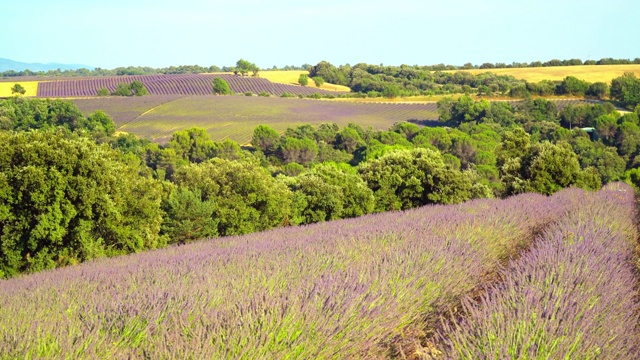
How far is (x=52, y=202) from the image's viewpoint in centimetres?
1591

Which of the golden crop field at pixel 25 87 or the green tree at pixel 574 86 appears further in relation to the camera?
the golden crop field at pixel 25 87

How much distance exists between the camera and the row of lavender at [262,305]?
11.4ft

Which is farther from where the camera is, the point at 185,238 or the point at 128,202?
the point at 185,238

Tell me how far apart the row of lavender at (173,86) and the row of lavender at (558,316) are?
103638 millimetres

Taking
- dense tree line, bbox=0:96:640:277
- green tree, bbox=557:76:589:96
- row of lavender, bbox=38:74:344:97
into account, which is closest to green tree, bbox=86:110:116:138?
dense tree line, bbox=0:96:640:277

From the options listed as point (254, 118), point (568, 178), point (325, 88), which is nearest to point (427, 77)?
point (325, 88)

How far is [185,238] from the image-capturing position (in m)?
21.4

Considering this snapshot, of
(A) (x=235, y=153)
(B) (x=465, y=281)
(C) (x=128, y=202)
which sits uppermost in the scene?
(B) (x=465, y=281)

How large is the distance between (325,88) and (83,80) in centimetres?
4721

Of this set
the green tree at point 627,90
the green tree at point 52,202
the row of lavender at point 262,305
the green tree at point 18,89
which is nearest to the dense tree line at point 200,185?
the green tree at point 52,202

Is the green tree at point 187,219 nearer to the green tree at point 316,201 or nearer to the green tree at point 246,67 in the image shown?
the green tree at point 316,201

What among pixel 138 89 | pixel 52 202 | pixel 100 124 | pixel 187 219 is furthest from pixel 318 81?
pixel 52 202

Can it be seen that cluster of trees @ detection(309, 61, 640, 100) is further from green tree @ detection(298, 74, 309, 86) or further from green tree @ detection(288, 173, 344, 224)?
green tree @ detection(288, 173, 344, 224)

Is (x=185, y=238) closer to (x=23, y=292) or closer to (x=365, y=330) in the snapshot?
(x=23, y=292)
